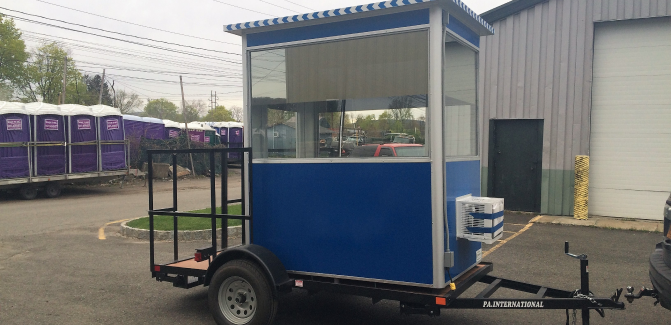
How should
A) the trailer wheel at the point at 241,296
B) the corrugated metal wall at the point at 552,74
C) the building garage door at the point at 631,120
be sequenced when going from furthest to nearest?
the corrugated metal wall at the point at 552,74
the building garage door at the point at 631,120
the trailer wheel at the point at 241,296

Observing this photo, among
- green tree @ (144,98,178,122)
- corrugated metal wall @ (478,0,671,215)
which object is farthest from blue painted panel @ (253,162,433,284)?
green tree @ (144,98,178,122)

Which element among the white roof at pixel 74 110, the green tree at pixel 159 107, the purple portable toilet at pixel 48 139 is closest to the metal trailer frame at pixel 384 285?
the purple portable toilet at pixel 48 139

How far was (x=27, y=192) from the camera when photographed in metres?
16.6

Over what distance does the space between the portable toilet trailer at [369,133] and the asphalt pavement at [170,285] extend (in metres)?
0.95

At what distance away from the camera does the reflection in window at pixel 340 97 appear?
426 centimetres

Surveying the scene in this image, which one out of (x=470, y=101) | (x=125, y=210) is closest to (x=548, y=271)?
(x=470, y=101)

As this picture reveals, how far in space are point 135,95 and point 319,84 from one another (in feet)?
234

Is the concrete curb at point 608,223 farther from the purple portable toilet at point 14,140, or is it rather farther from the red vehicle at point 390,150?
the purple portable toilet at point 14,140

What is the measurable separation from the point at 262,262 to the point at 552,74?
9.41 metres

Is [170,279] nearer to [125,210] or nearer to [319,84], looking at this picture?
[319,84]

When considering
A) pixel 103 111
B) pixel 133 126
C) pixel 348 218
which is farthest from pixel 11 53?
pixel 348 218

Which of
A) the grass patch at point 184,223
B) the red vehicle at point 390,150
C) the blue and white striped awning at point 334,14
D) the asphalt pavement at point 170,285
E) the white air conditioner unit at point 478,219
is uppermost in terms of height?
the blue and white striped awning at point 334,14

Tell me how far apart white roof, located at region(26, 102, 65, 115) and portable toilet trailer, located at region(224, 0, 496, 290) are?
1414 centimetres

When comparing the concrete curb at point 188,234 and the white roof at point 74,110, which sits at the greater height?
the white roof at point 74,110
